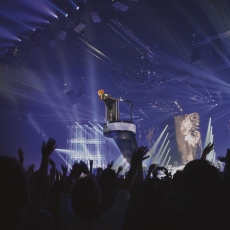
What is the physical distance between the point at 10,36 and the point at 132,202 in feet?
31.6

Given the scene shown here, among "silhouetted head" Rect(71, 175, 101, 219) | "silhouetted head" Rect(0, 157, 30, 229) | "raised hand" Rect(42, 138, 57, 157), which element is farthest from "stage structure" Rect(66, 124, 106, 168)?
"silhouetted head" Rect(0, 157, 30, 229)

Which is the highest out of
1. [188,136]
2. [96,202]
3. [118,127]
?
[188,136]

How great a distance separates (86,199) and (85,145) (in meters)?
17.6

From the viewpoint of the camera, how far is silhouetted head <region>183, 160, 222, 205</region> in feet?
4.82

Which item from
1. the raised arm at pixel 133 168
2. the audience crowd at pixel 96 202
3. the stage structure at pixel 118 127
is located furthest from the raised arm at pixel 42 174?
the stage structure at pixel 118 127

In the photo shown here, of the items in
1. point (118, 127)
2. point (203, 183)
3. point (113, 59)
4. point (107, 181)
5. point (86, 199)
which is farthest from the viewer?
point (113, 59)

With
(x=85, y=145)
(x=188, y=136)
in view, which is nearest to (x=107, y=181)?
(x=188, y=136)

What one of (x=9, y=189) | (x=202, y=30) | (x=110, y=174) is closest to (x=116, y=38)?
(x=202, y=30)

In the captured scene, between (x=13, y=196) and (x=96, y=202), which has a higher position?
(x=13, y=196)

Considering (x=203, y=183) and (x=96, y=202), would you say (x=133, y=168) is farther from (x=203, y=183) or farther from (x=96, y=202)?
(x=203, y=183)

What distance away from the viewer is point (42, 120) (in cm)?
1803

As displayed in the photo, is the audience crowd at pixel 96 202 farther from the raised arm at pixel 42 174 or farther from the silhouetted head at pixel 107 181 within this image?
the silhouetted head at pixel 107 181

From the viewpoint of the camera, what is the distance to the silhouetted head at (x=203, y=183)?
4.82 ft

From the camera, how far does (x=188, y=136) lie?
Answer: 1802cm
